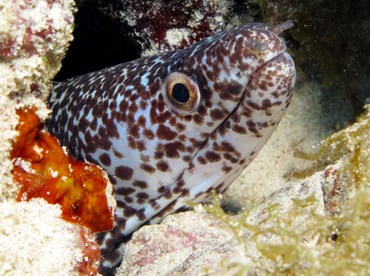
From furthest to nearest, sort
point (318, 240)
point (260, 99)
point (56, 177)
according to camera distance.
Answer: point (260, 99)
point (56, 177)
point (318, 240)

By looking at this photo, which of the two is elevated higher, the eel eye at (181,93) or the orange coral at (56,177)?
the eel eye at (181,93)

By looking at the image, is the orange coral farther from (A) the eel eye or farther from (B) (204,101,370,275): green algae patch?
(B) (204,101,370,275): green algae patch

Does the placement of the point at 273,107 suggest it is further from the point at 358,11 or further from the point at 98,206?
the point at 358,11

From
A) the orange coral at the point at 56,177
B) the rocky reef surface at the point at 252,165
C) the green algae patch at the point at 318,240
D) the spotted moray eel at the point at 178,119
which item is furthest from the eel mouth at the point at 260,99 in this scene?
the green algae patch at the point at 318,240

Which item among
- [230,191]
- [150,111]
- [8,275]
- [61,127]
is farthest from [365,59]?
[8,275]

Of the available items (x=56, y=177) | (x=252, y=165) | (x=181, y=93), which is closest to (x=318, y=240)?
(x=56, y=177)

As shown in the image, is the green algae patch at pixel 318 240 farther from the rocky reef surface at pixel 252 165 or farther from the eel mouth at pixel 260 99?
the eel mouth at pixel 260 99

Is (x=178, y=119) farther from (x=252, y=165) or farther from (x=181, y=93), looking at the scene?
(x=252, y=165)
